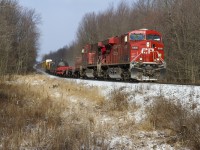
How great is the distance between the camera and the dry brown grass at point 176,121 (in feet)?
25.0

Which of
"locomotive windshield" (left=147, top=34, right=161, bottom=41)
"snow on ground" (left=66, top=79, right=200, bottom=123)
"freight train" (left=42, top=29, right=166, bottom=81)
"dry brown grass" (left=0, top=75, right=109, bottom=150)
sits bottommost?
"dry brown grass" (left=0, top=75, right=109, bottom=150)

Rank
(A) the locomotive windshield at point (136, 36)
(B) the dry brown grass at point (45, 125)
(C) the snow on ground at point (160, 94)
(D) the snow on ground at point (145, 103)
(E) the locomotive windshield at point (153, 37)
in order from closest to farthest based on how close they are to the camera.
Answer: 1. (B) the dry brown grass at point (45, 125)
2. (D) the snow on ground at point (145, 103)
3. (C) the snow on ground at point (160, 94)
4. (A) the locomotive windshield at point (136, 36)
5. (E) the locomotive windshield at point (153, 37)

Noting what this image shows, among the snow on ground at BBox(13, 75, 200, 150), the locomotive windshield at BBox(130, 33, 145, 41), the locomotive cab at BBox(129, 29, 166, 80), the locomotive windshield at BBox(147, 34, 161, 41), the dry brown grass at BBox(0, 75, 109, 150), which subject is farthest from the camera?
the locomotive windshield at BBox(147, 34, 161, 41)

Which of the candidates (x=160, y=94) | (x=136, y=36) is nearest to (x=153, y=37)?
(x=136, y=36)

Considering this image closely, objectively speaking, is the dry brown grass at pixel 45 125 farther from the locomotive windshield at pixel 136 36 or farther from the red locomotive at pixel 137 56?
the locomotive windshield at pixel 136 36

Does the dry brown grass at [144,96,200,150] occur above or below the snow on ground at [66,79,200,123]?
below

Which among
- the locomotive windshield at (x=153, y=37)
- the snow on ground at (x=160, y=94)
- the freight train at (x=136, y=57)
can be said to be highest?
the locomotive windshield at (x=153, y=37)

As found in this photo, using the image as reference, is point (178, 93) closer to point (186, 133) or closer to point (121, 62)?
point (186, 133)

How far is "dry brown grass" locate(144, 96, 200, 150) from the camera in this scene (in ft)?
25.0

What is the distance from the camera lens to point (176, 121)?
866cm

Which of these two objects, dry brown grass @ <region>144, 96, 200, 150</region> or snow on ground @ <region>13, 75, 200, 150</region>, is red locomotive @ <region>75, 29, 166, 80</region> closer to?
snow on ground @ <region>13, 75, 200, 150</region>

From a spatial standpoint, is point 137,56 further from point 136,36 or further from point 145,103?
point 145,103

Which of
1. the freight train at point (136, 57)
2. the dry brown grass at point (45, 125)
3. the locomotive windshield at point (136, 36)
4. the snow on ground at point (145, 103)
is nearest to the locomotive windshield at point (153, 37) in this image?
the freight train at point (136, 57)

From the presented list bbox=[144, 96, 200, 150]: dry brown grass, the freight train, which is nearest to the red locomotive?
the freight train
